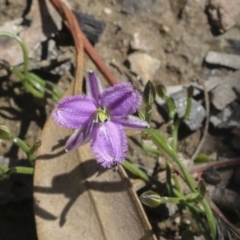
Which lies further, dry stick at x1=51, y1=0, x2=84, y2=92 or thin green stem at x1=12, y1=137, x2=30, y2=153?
dry stick at x1=51, y1=0, x2=84, y2=92

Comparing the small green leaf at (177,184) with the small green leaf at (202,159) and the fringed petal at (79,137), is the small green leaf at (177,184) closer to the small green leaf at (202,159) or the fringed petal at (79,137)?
the small green leaf at (202,159)

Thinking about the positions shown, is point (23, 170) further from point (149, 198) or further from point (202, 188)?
point (202, 188)

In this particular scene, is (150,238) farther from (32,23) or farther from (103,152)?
(32,23)

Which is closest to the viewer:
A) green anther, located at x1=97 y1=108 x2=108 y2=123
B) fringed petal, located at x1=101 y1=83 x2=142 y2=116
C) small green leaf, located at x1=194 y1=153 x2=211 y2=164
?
fringed petal, located at x1=101 y1=83 x2=142 y2=116

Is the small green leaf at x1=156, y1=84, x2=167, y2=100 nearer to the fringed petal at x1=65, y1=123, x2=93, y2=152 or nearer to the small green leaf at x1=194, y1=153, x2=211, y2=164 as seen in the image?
the small green leaf at x1=194, y1=153, x2=211, y2=164

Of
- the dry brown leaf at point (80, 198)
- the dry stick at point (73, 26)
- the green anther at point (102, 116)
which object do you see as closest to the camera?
the green anther at point (102, 116)

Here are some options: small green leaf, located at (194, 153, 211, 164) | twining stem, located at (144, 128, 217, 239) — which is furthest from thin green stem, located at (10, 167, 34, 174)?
small green leaf, located at (194, 153, 211, 164)

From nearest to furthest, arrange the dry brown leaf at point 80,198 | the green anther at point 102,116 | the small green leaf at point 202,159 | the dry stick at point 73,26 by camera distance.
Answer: the green anther at point 102,116 → the dry brown leaf at point 80,198 → the dry stick at point 73,26 → the small green leaf at point 202,159

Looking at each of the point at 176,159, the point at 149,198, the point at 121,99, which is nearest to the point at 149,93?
the point at 121,99

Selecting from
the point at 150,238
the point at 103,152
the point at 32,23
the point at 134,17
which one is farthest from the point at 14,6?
the point at 150,238

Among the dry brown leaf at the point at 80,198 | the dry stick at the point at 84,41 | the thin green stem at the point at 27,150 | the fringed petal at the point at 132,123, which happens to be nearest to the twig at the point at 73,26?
the dry stick at the point at 84,41
